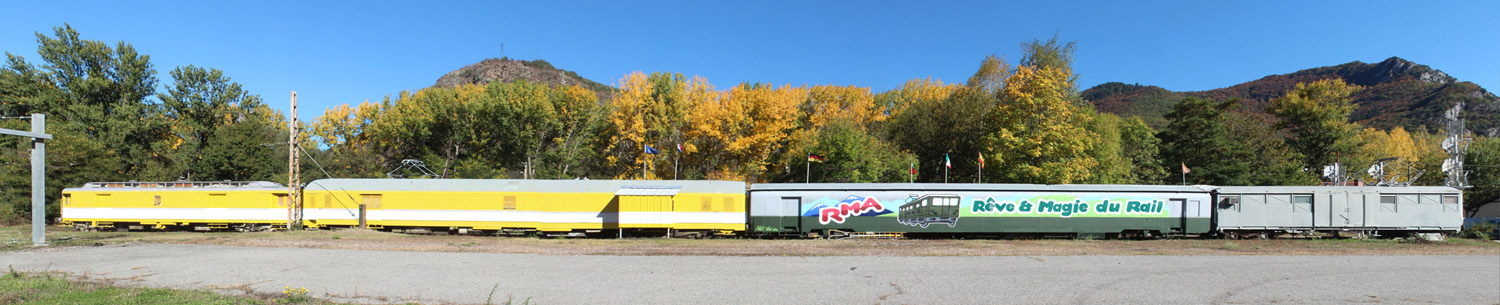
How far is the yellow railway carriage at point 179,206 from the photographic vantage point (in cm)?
2783

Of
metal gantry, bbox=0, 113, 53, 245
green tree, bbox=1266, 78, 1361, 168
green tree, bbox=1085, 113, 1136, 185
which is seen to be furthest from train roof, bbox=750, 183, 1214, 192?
green tree, bbox=1266, 78, 1361, 168

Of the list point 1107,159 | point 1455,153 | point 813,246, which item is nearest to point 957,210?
point 813,246

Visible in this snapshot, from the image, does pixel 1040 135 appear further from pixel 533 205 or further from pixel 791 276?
pixel 533 205

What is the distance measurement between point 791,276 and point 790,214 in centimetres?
1093

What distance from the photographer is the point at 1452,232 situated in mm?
25594

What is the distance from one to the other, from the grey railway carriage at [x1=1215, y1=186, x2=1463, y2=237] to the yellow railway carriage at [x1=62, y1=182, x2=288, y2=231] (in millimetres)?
41147

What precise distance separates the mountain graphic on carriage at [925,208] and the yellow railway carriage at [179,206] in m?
27.4

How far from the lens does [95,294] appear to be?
10445 millimetres

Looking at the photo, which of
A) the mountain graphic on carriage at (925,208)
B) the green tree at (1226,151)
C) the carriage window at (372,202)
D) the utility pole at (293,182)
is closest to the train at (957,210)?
the mountain graphic on carriage at (925,208)

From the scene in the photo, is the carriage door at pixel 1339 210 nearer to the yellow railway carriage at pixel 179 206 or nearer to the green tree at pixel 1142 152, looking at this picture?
the green tree at pixel 1142 152

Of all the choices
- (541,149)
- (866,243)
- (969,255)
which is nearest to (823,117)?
(541,149)

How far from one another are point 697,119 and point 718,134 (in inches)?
90.4

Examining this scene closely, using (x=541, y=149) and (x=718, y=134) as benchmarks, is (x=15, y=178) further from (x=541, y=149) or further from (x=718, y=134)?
(x=718, y=134)

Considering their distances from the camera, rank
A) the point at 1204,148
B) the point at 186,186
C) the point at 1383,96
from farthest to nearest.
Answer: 1. the point at 1383,96
2. the point at 1204,148
3. the point at 186,186
